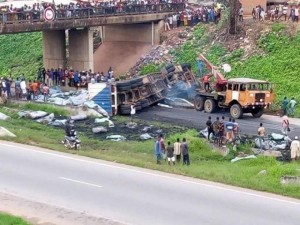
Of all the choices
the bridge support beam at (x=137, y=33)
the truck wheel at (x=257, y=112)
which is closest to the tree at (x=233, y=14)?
the bridge support beam at (x=137, y=33)

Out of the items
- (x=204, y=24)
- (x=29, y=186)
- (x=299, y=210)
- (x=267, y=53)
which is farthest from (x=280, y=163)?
(x=204, y=24)

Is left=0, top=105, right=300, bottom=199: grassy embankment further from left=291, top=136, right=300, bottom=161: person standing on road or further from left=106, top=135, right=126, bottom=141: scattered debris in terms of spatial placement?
left=291, top=136, right=300, bottom=161: person standing on road

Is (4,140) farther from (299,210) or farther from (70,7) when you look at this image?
(70,7)

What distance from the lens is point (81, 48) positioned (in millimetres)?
47406

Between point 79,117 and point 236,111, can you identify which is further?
point 236,111

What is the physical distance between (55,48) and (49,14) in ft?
21.0

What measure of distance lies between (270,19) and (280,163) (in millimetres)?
24554

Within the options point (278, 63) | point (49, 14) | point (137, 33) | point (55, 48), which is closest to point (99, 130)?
point (49, 14)

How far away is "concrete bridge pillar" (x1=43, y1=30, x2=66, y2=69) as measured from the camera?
47844mm

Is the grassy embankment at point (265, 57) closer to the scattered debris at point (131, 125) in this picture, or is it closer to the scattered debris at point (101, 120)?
the scattered debris at point (131, 125)

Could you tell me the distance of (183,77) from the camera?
4228 cm

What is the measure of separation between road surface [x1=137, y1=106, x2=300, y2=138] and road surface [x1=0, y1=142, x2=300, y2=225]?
10.6 meters

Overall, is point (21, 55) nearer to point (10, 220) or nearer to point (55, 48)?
point (55, 48)

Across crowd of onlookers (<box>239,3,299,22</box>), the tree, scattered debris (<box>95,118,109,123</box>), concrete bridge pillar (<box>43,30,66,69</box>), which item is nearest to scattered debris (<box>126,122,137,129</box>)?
scattered debris (<box>95,118,109,123</box>)
